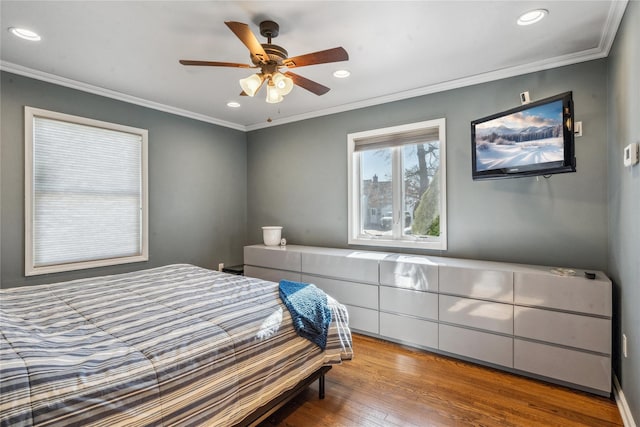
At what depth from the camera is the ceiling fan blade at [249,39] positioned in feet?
5.60

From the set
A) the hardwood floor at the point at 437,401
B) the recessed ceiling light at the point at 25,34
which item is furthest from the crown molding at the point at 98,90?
the hardwood floor at the point at 437,401

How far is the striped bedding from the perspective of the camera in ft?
3.60

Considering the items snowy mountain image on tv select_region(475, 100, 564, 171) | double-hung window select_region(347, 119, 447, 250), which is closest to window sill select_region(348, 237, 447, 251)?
double-hung window select_region(347, 119, 447, 250)

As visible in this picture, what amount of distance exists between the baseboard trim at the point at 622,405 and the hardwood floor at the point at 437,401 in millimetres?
41

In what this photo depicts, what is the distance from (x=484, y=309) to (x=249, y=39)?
2.66 metres

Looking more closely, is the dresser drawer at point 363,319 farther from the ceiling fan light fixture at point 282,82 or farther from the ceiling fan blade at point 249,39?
the ceiling fan blade at point 249,39

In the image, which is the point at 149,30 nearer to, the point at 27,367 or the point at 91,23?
the point at 91,23

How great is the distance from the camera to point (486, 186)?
9.89 ft

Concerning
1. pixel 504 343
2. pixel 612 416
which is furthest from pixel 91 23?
pixel 612 416

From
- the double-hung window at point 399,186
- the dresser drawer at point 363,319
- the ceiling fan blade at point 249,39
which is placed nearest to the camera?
the ceiling fan blade at point 249,39

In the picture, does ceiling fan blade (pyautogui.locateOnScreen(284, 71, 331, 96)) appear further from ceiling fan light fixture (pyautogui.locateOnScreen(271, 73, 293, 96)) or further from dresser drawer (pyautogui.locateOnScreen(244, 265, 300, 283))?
dresser drawer (pyautogui.locateOnScreen(244, 265, 300, 283))

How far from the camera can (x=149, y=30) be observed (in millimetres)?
2279

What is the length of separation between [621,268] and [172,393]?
9.13 ft

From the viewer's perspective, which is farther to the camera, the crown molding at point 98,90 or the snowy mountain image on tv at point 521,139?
the crown molding at point 98,90
